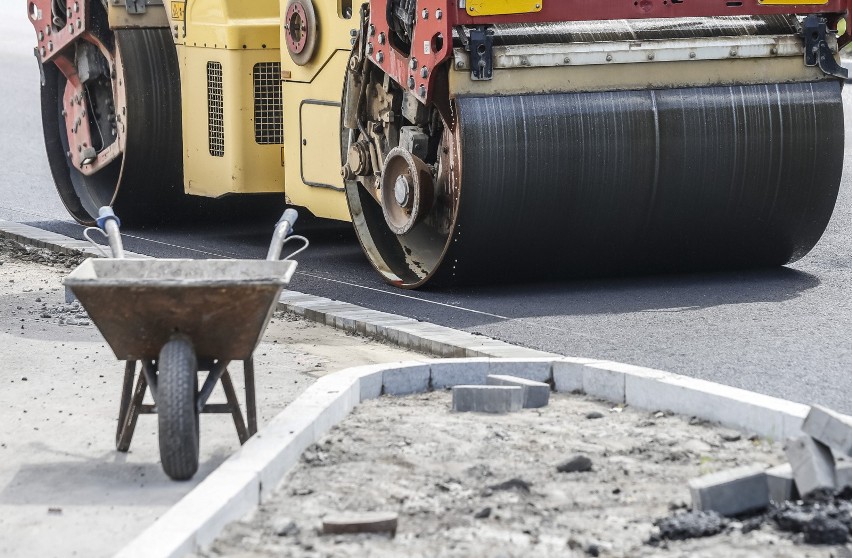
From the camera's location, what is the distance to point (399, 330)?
7.69 m

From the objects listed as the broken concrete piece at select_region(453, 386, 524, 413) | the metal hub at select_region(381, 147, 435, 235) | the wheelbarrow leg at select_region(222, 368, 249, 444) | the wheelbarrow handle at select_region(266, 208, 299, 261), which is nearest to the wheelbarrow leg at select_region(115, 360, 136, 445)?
the wheelbarrow leg at select_region(222, 368, 249, 444)

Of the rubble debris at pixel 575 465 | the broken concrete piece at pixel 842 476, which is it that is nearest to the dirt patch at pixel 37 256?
the rubble debris at pixel 575 465

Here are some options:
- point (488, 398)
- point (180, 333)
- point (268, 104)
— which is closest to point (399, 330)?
point (488, 398)

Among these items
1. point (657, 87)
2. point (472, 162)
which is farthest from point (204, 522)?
point (657, 87)

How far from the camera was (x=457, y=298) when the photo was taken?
8.77m

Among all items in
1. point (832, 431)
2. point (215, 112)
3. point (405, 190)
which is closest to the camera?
point (832, 431)

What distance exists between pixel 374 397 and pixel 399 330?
5.13 feet

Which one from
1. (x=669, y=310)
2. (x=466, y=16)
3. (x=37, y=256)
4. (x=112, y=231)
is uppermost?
(x=466, y=16)

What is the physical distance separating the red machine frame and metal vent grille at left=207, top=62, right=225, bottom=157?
224 cm

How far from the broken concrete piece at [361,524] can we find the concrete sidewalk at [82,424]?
2.17ft

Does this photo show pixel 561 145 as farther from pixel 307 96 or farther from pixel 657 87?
pixel 307 96

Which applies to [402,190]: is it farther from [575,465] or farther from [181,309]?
[575,465]

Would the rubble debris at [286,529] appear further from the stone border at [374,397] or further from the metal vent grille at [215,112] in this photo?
the metal vent grille at [215,112]

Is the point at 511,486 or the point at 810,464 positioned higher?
the point at 810,464
